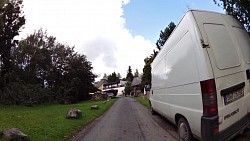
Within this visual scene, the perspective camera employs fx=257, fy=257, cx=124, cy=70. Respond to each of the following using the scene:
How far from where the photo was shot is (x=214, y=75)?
5.03 meters

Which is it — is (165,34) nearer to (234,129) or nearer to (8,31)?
(8,31)

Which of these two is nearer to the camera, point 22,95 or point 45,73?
point 22,95

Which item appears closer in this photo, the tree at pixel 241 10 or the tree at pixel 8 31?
the tree at pixel 241 10

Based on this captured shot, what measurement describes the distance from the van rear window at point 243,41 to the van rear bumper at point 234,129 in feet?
4.30

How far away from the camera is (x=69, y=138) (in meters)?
8.84

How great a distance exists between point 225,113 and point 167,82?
3.39 metres

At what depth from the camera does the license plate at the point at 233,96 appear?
521 cm

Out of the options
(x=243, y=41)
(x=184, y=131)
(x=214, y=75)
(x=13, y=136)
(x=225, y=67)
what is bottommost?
(x=13, y=136)

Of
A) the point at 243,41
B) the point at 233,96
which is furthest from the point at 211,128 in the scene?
the point at 243,41

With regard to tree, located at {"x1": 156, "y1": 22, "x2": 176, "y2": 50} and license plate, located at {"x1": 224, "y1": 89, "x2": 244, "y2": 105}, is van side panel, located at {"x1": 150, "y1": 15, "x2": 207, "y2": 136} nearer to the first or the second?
license plate, located at {"x1": 224, "y1": 89, "x2": 244, "y2": 105}

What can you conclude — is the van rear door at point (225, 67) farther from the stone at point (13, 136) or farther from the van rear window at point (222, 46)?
the stone at point (13, 136)

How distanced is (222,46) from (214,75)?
0.79 meters

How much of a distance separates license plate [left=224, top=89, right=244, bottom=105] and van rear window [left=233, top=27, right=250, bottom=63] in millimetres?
813

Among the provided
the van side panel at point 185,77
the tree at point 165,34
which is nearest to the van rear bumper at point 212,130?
the van side panel at point 185,77
